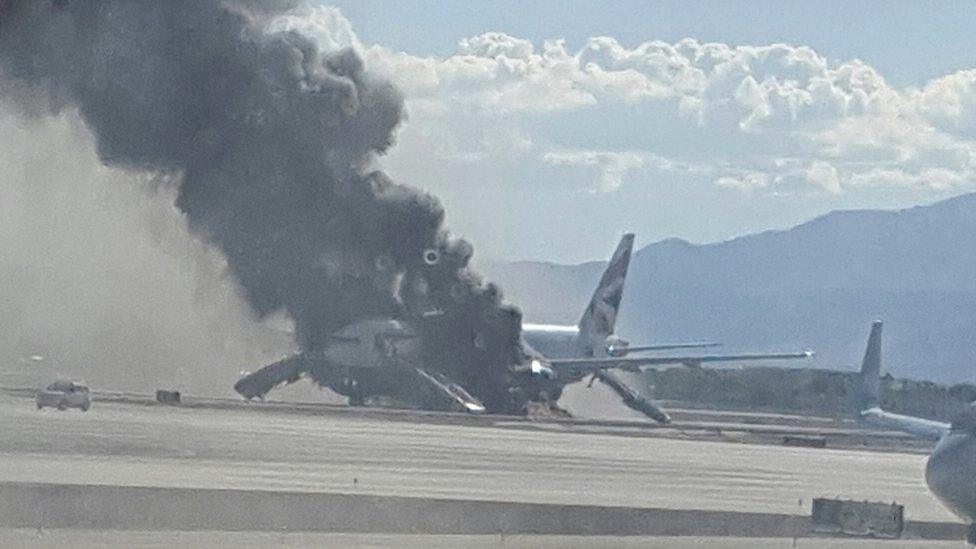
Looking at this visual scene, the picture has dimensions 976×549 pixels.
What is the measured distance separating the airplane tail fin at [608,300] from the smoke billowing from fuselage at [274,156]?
27.8 m

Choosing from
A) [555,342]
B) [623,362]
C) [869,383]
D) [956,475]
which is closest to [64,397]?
[623,362]

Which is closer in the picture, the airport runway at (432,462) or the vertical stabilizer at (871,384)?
the airport runway at (432,462)

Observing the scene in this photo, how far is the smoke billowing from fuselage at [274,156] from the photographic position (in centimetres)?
9106

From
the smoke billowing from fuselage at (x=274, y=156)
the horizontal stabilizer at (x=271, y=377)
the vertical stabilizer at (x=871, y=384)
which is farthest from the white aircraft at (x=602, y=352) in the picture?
the vertical stabilizer at (x=871, y=384)

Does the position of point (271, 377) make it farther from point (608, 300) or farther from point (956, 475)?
point (956, 475)

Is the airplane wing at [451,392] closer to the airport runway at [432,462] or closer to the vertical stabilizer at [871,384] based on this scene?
the airport runway at [432,462]

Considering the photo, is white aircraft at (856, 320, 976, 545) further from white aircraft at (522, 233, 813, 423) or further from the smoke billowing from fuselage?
white aircraft at (522, 233, 813, 423)

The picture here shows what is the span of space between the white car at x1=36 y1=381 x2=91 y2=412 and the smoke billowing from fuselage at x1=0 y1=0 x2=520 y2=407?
10.9 m

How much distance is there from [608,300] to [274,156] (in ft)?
143

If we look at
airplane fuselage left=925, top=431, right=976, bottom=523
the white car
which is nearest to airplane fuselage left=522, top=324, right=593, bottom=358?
the white car

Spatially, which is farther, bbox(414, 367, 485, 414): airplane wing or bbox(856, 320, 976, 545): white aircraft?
bbox(414, 367, 485, 414): airplane wing

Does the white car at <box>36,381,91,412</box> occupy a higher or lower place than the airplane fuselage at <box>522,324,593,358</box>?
lower

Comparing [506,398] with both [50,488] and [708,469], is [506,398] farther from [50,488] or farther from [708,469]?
[50,488]

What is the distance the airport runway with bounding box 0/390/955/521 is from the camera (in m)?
51.3
